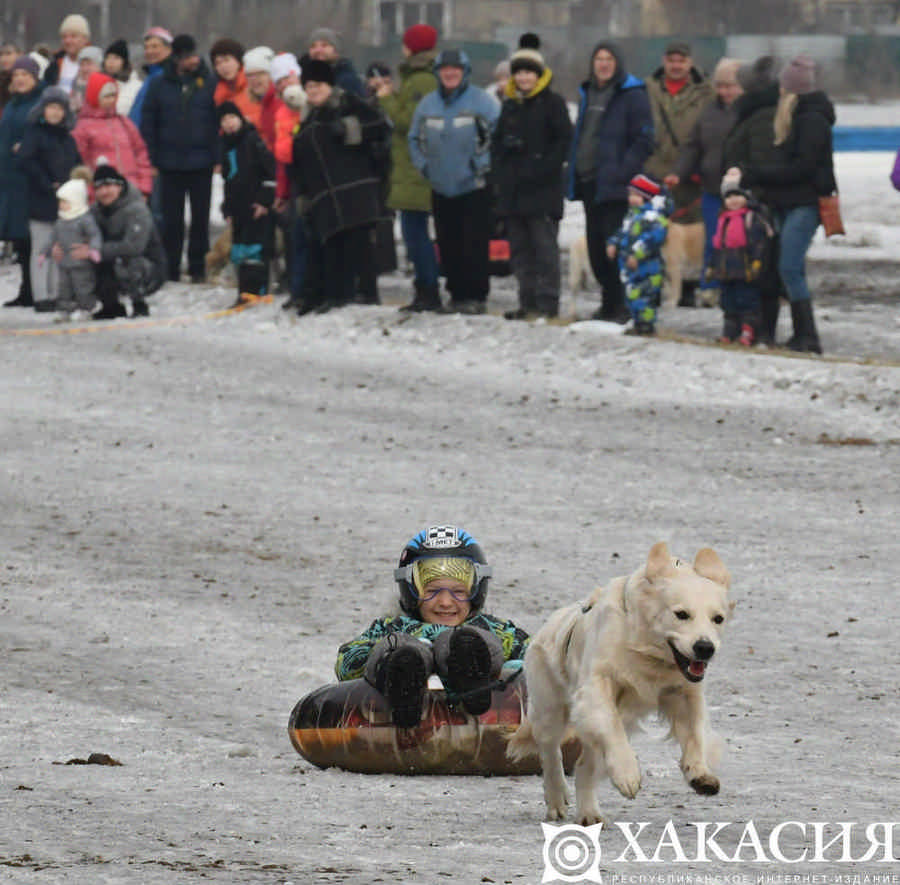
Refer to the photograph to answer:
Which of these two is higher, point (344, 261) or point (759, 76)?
point (759, 76)

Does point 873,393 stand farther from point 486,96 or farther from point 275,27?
point 275,27

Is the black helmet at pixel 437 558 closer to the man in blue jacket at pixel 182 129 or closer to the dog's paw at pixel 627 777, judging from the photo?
the dog's paw at pixel 627 777

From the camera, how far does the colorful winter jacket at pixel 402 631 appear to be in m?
7.33

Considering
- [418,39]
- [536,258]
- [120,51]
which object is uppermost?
[418,39]

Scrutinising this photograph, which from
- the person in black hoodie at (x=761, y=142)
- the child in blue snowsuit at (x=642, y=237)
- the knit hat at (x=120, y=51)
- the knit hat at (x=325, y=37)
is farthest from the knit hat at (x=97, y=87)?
the person in black hoodie at (x=761, y=142)

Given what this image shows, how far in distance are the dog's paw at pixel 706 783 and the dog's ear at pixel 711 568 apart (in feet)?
1.73

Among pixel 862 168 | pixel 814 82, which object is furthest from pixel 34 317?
pixel 862 168

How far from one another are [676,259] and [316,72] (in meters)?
3.29

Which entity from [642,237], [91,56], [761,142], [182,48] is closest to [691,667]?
[642,237]

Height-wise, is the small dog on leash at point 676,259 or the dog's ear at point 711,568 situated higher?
the dog's ear at point 711,568

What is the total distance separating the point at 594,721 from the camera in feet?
18.9

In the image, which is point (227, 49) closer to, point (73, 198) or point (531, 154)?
point (73, 198)

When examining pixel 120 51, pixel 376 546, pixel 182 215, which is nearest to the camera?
pixel 376 546

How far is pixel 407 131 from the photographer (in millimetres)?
17547
